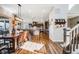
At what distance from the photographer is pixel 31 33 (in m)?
2.52

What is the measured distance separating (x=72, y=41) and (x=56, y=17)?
0.52m

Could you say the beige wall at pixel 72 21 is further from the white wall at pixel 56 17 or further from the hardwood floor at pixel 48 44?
the hardwood floor at pixel 48 44

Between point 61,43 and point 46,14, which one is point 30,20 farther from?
point 61,43

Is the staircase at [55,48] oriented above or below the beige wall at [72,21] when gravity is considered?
below

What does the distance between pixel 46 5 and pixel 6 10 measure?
28.2 inches

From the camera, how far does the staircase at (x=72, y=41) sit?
8.17ft

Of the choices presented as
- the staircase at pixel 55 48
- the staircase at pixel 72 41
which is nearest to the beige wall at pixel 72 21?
the staircase at pixel 72 41

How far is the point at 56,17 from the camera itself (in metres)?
2.50

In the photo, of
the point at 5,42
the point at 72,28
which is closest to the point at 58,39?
the point at 72,28

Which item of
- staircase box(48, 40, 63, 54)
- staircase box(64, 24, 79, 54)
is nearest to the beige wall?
staircase box(64, 24, 79, 54)

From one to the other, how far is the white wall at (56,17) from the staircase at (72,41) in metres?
0.14

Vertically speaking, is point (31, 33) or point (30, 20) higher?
point (30, 20)

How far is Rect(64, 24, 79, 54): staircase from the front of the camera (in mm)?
2490

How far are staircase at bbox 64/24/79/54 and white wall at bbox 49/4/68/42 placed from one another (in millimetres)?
142
